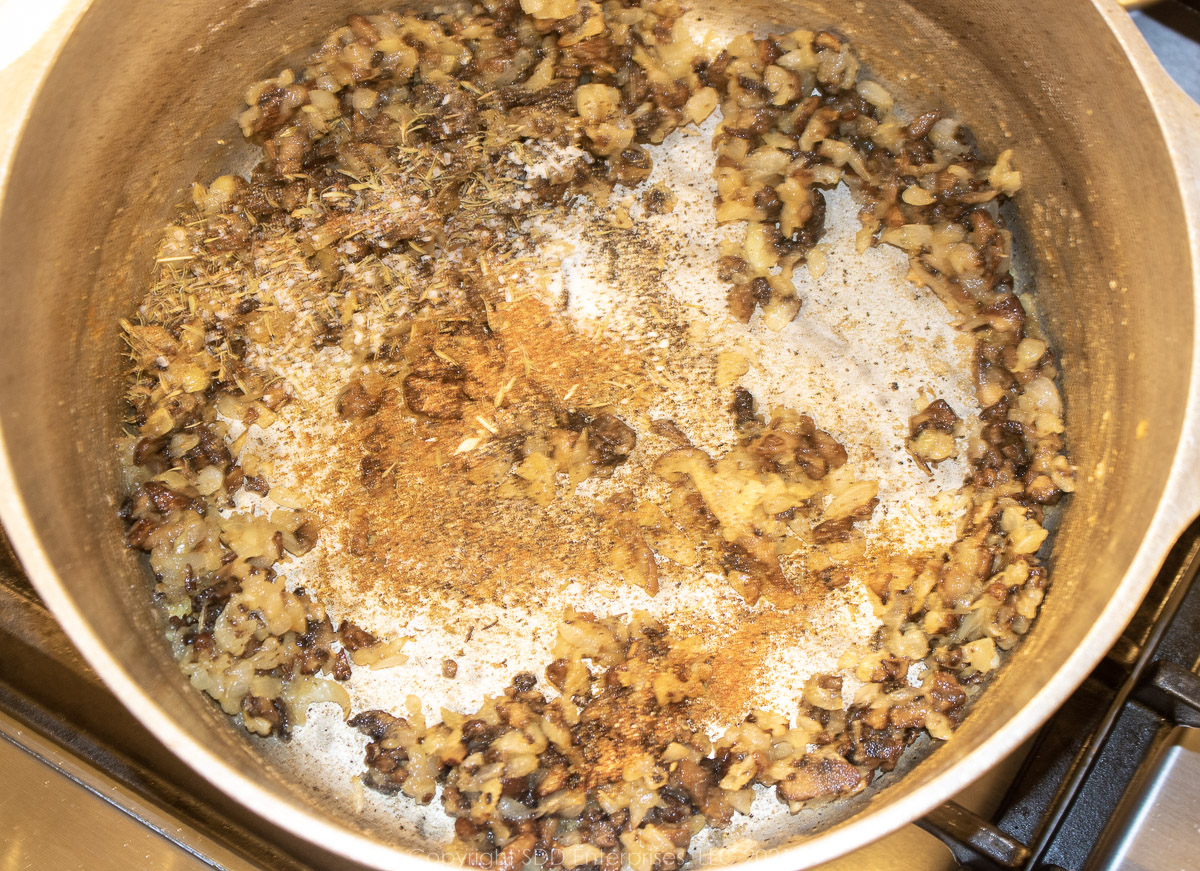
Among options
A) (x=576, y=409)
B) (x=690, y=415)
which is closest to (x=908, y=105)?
(x=690, y=415)

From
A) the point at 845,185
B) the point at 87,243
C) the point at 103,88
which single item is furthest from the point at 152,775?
the point at 845,185

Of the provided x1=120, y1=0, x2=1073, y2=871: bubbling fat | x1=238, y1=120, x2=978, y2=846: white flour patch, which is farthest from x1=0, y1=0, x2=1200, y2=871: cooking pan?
x1=238, y1=120, x2=978, y2=846: white flour patch

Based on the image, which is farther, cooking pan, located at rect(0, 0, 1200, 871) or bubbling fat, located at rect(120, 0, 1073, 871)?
bubbling fat, located at rect(120, 0, 1073, 871)

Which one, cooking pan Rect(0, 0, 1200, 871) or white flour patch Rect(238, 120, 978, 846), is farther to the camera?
white flour patch Rect(238, 120, 978, 846)

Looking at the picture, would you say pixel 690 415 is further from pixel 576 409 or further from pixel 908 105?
pixel 908 105

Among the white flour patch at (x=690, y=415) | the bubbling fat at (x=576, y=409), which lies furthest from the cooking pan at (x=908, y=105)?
the white flour patch at (x=690, y=415)

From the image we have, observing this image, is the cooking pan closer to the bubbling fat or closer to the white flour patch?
the bubbling fat
